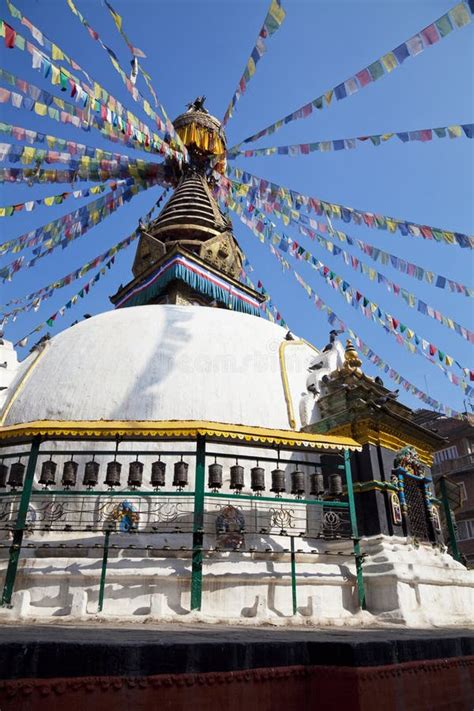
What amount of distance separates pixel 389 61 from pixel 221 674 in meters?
8.90

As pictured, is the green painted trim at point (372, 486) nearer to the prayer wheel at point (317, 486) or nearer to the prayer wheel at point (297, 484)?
the prayer wheel at point (317, 486)

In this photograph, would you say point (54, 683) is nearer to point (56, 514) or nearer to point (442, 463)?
point (56, 514)

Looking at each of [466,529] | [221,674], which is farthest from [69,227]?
[466,529]

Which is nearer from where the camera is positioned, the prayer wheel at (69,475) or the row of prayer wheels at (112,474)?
the row of prayer wheels at (112,474)

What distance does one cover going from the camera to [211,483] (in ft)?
22.5

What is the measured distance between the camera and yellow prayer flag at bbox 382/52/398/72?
7780 millimetres

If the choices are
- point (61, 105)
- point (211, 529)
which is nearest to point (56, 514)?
point (211, 529)

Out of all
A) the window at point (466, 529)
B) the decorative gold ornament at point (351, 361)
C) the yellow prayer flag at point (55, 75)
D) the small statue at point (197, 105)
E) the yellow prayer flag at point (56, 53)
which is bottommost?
A: the window at point (466, 529)

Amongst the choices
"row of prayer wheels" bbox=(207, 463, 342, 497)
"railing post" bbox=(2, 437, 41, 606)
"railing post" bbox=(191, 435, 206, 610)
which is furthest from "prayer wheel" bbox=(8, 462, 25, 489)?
"row of prayer wheels" bbox=(207, 463, 342, 497)

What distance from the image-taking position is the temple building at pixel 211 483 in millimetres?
6371

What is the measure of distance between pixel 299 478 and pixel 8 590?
417 cm

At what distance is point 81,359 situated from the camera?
10.1 metres

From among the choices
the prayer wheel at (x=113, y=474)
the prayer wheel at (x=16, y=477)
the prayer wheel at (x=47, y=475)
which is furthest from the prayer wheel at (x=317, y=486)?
the prayer wheel at (x=16, y=477)

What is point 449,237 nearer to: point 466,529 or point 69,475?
point 69,475
